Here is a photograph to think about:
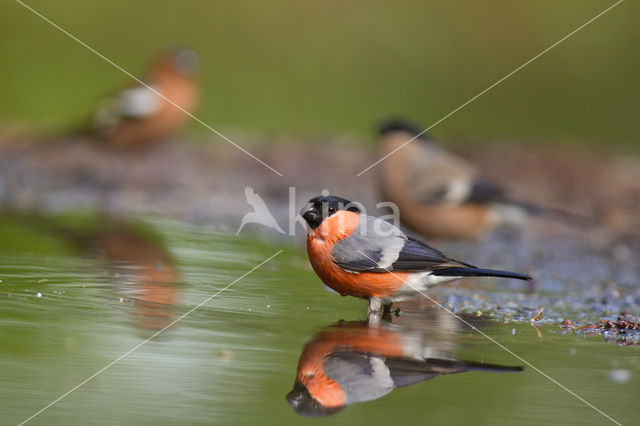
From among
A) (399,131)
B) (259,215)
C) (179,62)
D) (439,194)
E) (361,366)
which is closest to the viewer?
(361,366)

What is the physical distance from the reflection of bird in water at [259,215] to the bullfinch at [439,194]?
1.03 m

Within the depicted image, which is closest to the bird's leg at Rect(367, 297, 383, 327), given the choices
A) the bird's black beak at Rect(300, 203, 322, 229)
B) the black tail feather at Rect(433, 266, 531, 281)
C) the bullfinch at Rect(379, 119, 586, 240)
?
the black tail feather at Rect(433, 266, 531, 281)

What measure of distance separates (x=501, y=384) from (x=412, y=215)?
14.0 feet

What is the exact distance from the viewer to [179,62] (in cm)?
1016

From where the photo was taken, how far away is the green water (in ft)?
9.31

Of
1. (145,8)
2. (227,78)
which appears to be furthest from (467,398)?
(145,8)

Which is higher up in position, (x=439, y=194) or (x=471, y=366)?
(x=439, y=194)

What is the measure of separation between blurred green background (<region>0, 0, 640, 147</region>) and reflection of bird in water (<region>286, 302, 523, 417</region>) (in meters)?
8.01

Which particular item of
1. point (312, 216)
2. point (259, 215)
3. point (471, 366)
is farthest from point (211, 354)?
point (259, 215)

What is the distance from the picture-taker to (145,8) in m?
16.0

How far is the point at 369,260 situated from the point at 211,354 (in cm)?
154

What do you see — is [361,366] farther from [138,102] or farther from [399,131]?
[138,102]

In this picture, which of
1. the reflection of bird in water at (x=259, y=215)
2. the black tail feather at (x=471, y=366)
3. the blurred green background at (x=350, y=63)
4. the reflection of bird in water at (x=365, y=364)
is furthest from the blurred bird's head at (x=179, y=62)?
the black tail feather at (x=471, y=366)

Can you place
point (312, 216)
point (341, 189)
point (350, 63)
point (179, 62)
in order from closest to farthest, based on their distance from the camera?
point (312, 216)
point (341, 189)
point (179, 62)
point (350, 63)
